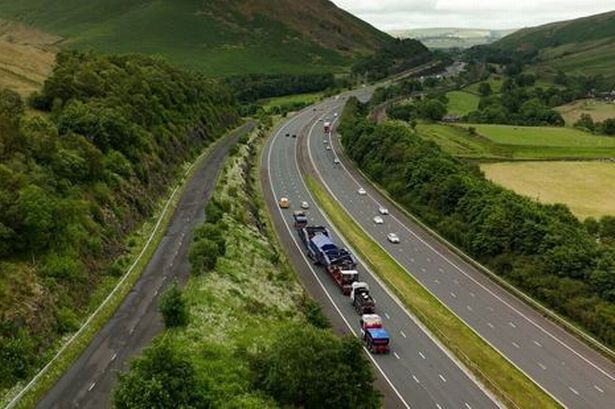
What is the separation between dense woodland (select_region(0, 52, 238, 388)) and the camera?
52344 mm

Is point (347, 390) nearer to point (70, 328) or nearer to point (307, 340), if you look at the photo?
point (307, 340)

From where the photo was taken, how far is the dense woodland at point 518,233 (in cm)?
7856

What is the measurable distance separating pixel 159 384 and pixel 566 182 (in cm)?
12900

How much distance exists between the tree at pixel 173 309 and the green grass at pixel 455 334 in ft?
94.5

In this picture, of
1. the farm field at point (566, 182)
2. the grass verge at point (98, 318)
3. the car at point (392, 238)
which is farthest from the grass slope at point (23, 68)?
the farm field at point (566, 182)

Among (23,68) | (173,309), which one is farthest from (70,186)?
(23,68)

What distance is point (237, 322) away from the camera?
57.4 metres

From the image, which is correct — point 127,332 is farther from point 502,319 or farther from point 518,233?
point 518,233

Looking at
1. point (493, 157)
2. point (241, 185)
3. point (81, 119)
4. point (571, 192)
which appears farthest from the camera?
point (493, 157)

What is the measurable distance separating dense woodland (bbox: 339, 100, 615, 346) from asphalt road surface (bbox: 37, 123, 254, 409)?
1666 inches

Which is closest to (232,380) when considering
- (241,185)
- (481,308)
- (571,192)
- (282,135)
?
(481,308)

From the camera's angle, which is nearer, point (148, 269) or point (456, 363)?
point (456, 363)

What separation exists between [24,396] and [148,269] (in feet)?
89.4

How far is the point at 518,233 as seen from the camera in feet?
303
